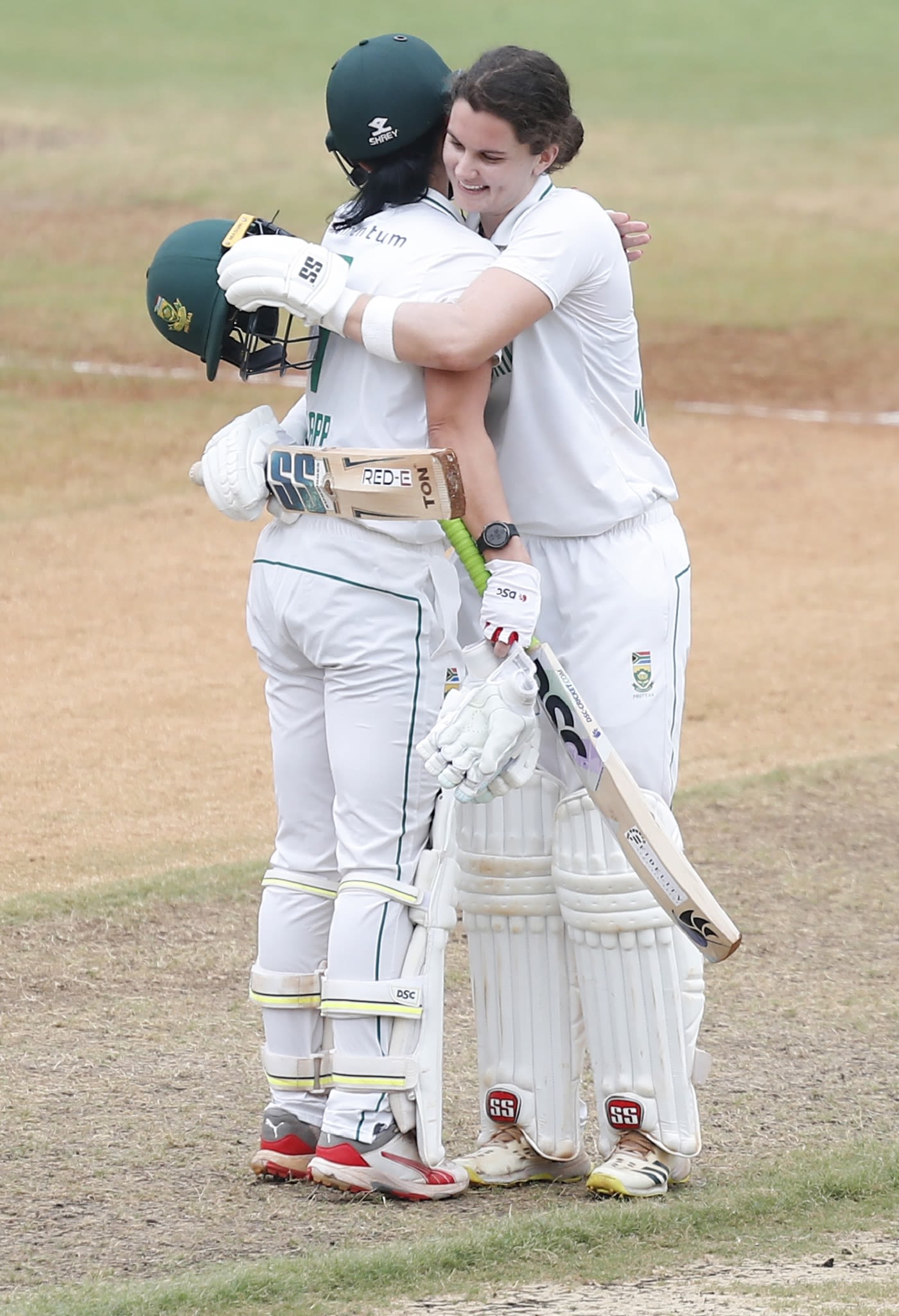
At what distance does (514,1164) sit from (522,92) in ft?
6.25

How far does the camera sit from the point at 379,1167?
3445 millimetres

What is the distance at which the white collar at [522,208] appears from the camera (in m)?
3.51

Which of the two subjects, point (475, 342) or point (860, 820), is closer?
point (475, 342)

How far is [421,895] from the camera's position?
3492 mm

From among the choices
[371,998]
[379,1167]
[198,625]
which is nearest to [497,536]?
[371,998]

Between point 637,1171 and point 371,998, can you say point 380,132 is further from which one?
point 637,1171

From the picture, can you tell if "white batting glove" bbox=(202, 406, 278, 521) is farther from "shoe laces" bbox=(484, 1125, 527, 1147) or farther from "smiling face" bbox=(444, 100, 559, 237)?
"shoe laces" bbox=(484, 1125, 527, 1147)

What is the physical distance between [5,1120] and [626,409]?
183 centimetres

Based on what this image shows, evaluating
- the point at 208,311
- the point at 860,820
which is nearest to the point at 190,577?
the point at 860,820

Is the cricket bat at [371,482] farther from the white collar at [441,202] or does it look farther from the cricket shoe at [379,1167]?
the cricket shoe at [379,1167]

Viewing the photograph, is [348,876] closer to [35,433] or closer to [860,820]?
[860,820]

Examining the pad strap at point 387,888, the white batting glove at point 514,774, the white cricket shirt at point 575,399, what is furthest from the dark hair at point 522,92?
the pad strap at point 387,888

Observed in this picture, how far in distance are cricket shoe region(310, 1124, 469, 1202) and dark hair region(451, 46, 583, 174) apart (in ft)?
5.65

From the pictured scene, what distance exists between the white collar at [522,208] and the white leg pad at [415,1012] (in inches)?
39.7
